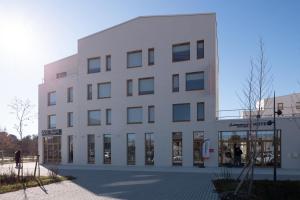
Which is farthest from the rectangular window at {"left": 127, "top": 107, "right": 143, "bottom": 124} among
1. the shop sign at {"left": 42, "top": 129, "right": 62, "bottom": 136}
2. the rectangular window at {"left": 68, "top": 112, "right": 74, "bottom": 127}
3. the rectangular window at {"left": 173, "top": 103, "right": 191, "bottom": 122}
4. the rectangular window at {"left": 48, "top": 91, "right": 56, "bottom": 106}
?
the rectangular window at {"left": 48, "top": 91, "right": 56, "bottom": 106}

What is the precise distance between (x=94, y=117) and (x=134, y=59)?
712 cm

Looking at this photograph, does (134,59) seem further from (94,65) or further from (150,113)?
(150,113)

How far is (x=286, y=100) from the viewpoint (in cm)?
5541

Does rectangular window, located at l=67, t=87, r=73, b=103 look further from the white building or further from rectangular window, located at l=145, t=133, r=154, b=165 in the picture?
rectangular window, located at l=145, t=133, r=154, b=165

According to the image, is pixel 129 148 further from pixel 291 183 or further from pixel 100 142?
pixel 291 183

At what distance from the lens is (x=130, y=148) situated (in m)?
38.0

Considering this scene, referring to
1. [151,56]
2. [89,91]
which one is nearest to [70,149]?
[89,91]

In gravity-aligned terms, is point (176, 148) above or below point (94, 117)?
below

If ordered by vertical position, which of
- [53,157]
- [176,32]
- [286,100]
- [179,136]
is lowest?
[53,157]

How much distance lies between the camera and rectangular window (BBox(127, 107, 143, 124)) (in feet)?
124

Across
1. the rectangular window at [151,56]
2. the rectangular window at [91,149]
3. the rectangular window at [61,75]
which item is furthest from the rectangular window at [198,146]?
the rectangular window at [61,75]

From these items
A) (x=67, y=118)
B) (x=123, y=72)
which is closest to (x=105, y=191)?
(x=123, y=72)

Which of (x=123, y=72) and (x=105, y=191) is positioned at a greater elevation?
(x=123, y=72)

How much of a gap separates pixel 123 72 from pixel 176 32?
21.2 ft
